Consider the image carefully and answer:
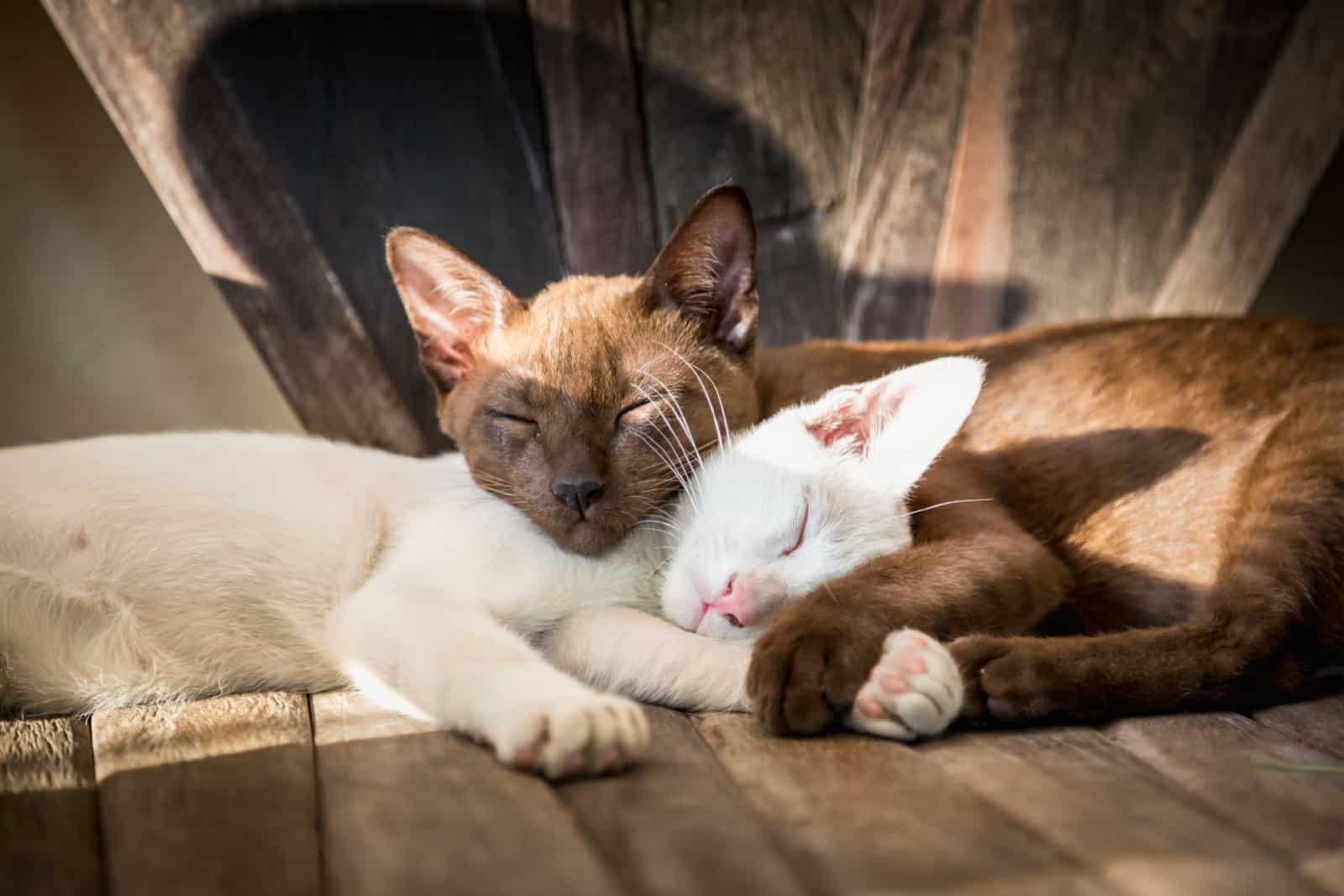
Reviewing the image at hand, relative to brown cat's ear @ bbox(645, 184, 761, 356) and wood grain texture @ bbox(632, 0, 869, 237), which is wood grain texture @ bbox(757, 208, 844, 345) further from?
brown cat's ear @ bbox(645, 184, 761, 356)

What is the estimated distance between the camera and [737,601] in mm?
1439

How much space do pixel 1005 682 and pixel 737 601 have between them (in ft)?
1.25

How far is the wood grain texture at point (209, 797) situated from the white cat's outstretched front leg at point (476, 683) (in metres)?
0.13

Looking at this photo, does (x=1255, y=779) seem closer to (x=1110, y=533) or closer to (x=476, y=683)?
(x=1110, y=533)

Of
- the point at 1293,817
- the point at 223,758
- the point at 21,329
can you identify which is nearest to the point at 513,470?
the point at 223,758

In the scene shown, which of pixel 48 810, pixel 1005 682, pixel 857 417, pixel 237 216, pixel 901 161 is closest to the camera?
pixel 48 810

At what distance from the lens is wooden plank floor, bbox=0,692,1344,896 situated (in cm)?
92

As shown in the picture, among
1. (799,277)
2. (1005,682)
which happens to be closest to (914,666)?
(1005,682)

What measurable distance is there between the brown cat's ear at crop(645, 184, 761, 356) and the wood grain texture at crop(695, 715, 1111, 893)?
792 millimetres

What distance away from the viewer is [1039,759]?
1203 millimetres

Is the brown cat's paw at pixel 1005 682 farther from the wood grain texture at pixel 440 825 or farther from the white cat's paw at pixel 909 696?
the wood grain texture at pixel 440 825

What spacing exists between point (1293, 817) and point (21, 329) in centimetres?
274

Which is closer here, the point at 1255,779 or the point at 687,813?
the point at 687,813

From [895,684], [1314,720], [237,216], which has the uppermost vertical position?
[237,216]
